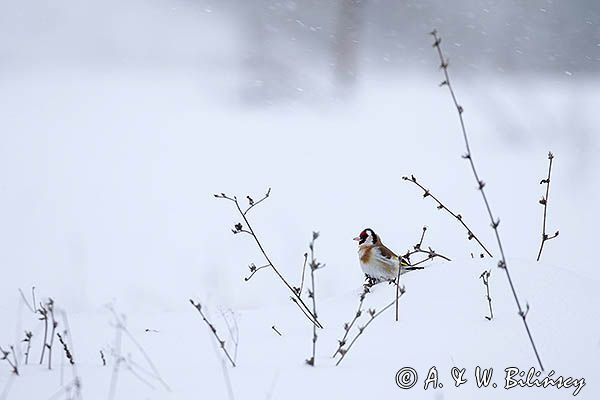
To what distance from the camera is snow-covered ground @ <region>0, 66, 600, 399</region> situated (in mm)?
2121

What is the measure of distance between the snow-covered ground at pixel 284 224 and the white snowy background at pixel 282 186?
0.02m

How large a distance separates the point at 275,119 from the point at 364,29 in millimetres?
4351

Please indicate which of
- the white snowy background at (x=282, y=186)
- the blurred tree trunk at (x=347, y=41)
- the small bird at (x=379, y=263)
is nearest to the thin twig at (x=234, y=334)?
the white snowy background at (x=282, y=186)

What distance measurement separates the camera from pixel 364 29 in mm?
12203

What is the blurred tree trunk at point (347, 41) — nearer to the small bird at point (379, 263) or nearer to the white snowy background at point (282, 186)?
the white snowy background at point (282, 186)

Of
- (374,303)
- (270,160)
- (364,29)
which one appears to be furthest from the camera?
(364,29)

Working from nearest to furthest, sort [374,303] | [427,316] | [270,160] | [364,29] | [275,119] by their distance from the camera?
[427,316]
[374,303]
[270,160]
[275,119]
[364,29]

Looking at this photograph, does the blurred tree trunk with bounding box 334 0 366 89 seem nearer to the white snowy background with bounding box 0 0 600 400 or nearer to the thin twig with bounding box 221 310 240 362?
the white snowy background with bounding box 0 0 600 400

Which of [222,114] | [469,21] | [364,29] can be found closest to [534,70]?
[469,21]

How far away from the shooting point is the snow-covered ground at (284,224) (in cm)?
212

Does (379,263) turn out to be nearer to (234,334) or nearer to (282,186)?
(234,334)

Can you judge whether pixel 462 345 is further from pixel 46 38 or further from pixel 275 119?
pixel 46 38

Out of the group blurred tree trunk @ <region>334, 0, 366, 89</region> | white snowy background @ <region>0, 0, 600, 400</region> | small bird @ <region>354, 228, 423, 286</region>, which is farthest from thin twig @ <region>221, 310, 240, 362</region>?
blurred tree trunk @ <region>334, 0, 366, 89</region>

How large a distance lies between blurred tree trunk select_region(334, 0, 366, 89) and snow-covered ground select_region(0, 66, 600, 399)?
486mm
